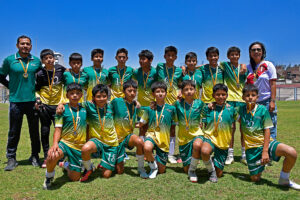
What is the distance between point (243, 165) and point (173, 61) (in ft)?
9.04

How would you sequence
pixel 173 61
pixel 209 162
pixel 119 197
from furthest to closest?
pixel 173 61
pixel 209 162
pixel 119 197

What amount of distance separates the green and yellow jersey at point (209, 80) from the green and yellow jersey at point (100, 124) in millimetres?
2199

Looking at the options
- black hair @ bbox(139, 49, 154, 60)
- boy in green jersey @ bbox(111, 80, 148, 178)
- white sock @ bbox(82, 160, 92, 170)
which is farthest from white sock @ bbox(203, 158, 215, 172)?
black hair @ bbox(139, 49, 154, 60)

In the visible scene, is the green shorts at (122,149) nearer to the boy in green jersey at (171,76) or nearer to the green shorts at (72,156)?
the green shorts at (72,156)

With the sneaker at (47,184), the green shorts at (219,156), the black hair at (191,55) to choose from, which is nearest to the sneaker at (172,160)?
the green shorts at (219,156)

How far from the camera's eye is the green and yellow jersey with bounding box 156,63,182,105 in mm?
5566

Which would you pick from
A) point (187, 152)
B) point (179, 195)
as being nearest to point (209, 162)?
point (187, 152)

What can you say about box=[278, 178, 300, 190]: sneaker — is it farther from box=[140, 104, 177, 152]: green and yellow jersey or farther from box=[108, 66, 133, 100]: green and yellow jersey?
box=[108, 66, 133, 100]: green and yellow jersey

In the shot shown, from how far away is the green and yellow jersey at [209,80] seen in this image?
5336 millimetres

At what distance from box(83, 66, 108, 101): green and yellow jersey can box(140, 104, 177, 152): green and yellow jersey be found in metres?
1.60

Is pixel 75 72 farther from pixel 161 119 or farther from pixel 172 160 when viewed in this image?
pixel 172 160

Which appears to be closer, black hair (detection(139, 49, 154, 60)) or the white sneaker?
the white sneaker

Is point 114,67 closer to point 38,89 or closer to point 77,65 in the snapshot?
point 77,65

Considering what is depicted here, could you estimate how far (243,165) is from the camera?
5.11 meters
